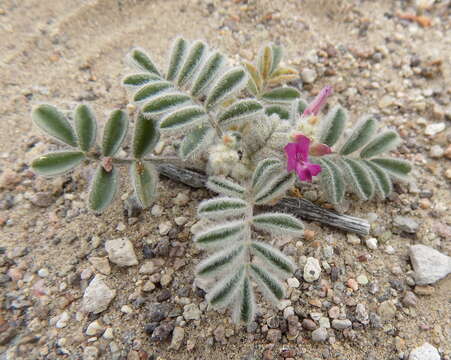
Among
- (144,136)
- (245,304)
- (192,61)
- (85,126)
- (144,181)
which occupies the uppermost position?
(192,61)

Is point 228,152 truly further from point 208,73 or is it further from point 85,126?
point 85,126

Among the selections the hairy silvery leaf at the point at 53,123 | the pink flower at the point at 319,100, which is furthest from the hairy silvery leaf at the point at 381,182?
the hairy silvery leaf at the point at 53,123

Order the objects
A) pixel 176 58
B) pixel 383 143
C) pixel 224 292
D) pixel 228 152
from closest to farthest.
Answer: pixel 224 292
pixel 228 152
pixel 176 58
pixel 383 143

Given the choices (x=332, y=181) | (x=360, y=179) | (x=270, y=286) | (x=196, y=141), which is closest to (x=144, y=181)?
(x=196, y=141)

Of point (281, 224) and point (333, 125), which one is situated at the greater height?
point (333, 125)

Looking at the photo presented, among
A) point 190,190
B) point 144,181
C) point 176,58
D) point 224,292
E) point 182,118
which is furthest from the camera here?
point 190,190

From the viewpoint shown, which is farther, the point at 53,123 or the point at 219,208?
the point at 53,123

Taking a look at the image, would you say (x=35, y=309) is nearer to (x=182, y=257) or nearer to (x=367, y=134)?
(x=182, y=257)

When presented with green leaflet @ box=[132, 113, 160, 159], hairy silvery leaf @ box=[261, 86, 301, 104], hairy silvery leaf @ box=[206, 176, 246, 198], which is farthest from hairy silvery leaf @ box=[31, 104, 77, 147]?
hairy silvery leaf @ box=[261, 86, 301, 104]
